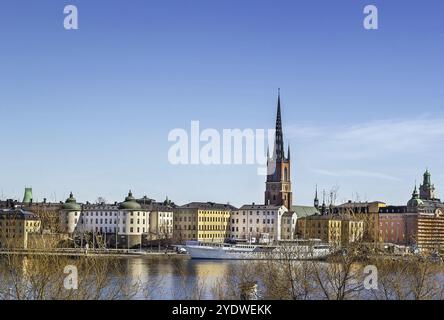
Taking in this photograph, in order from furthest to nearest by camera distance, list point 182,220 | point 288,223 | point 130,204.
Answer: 1. point 288,223
2. point 182,220
3. point 130,204

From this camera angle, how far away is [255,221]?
43875mm

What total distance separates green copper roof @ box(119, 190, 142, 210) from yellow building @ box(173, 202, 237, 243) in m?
2.26

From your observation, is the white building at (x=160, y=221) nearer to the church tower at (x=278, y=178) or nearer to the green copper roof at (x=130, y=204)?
the green copper roof at (x=130, y=204)

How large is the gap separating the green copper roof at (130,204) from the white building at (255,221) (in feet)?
18.2

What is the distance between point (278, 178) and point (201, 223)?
825 cm

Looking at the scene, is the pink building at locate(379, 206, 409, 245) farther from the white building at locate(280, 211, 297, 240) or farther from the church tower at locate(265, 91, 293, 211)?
the white building at locate(280, 211, 297, 240)

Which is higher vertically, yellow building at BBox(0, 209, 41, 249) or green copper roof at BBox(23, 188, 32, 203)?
green copper roof at BBox(23, 188, 32, 203)

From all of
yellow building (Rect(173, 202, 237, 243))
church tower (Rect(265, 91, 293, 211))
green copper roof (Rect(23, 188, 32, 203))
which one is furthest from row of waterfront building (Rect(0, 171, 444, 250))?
green copper roof (Rect(23, 188, 32, 203))

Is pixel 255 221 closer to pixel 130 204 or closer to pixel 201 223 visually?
pixel 201 223

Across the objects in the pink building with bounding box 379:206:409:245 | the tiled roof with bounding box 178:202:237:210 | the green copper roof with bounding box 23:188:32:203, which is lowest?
the pink building with bounding box 379:206:409:245

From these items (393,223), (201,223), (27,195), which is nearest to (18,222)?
(201,223)

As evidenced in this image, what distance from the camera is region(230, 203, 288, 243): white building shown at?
142ft

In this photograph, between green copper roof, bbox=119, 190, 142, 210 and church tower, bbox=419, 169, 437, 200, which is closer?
green copper roof, bbox=119, 190, 142, 210
